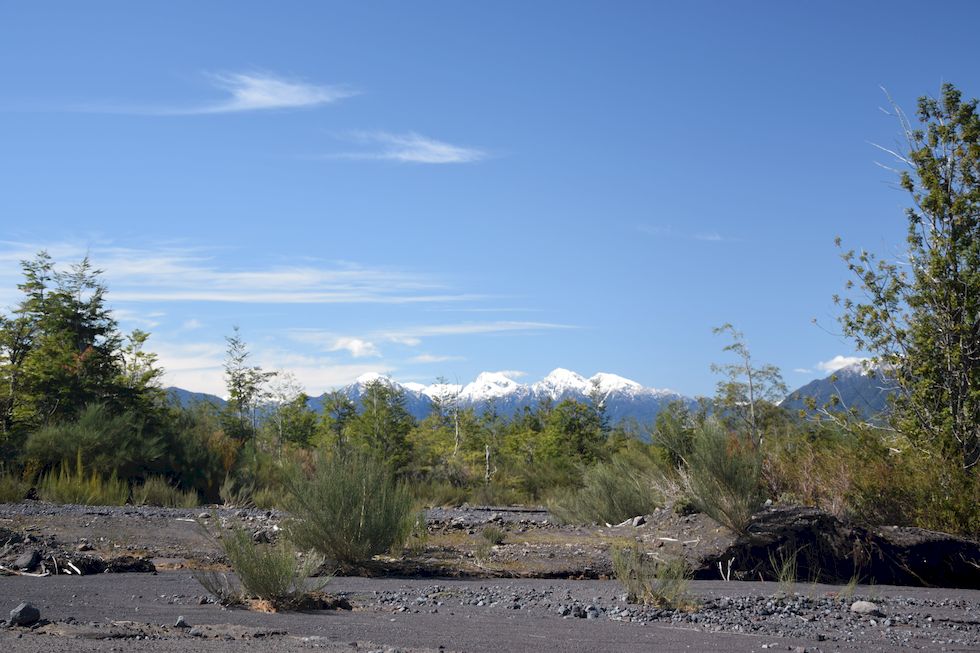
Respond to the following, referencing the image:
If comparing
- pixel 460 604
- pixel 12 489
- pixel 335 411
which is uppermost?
pixel 335 411

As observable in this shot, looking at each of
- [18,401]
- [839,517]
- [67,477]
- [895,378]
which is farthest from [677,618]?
[18,401]

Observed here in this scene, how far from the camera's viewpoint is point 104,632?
637cm

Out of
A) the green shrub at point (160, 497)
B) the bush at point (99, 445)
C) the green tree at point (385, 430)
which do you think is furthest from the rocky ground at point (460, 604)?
the green tree at point (385, 430)

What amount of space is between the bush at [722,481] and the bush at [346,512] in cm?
436

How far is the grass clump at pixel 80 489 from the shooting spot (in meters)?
18.0

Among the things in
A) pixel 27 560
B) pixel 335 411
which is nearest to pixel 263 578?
pixel 27 560

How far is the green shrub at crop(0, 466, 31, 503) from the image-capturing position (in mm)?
17578

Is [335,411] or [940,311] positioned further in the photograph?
[335,411]

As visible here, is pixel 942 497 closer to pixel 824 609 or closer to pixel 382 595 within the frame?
pixel 824 609

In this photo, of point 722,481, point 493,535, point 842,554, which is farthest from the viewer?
point 493,535

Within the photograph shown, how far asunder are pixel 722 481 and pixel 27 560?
9169 millimetres

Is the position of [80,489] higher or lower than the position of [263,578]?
higher

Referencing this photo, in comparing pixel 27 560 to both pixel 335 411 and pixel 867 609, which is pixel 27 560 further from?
pixel 335 411

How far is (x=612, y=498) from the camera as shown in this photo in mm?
16938
